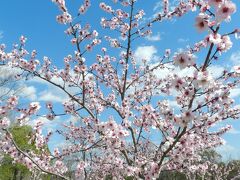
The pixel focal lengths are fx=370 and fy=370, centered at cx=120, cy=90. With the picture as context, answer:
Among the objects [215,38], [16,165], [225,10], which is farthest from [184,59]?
[16,165]

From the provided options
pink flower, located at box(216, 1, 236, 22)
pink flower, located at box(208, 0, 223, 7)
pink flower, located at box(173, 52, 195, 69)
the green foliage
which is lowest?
pink flower, located at box(173, 52, 195, 69)

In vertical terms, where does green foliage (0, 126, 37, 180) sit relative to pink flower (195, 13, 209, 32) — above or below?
above

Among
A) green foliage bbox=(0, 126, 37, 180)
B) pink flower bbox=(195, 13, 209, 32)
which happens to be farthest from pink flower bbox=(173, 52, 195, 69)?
green foliage bbox=(0, 126, 37, 180)

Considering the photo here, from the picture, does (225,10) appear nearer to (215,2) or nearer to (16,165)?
(215,2)

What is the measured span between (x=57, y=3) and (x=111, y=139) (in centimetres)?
324

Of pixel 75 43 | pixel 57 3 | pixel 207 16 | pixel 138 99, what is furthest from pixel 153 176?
pixel 138 99

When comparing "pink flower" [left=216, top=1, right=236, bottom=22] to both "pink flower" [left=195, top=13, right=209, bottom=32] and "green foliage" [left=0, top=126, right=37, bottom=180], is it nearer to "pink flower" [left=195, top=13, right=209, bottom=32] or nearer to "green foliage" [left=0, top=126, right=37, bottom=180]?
"pink flower" [left=195, top=13, right=209, bottom=32]

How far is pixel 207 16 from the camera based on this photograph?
3.46m

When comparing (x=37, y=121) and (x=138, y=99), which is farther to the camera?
(x=138, y=99)

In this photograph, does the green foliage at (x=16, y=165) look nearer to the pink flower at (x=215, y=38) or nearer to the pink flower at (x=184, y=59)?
the pink flower at (x=184, y=59)

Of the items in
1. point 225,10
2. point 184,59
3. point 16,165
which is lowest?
point 184,59

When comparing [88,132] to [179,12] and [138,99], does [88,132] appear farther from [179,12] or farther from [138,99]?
[179,12]

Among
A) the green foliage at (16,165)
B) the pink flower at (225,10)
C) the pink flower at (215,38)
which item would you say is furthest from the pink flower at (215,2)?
the green foliage at (16,165)

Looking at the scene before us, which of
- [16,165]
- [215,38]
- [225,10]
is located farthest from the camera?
[16,165]
